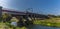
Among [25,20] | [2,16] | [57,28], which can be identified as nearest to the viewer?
[2,16]

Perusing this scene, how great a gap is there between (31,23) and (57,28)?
1313 millimetres

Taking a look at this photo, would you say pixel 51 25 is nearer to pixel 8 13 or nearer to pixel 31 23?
pixel 31 23

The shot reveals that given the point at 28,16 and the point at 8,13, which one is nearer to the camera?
the point at 8,13

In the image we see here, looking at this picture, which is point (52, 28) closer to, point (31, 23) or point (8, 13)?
point (31, 23)

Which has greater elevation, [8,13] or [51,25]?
[8,13]

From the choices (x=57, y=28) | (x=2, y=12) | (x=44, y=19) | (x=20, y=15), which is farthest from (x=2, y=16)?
(x=57, y=28)

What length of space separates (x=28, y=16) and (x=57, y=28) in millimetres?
1678

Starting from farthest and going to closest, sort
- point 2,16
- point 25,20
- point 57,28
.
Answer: point 25,20
point 57,28
point 2,16

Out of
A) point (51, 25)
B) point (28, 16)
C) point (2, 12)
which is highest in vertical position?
point (2, 12)

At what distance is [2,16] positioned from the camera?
6258 millimetres

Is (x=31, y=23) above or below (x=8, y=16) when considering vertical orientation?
below

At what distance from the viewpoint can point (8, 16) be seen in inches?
253

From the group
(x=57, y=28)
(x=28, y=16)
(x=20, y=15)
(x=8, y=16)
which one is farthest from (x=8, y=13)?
(x=57, y=28)

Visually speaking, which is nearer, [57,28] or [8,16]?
[8,16]
